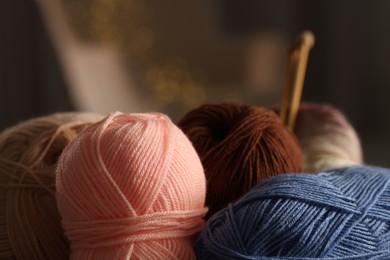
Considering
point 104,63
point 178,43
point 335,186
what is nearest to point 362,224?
point 335,186

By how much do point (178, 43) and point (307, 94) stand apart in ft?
1.89

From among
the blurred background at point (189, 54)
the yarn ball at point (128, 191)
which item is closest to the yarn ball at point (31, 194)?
the yarn ball at point (128, 191)

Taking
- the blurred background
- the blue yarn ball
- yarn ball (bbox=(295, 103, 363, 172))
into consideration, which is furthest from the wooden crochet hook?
the blurred background

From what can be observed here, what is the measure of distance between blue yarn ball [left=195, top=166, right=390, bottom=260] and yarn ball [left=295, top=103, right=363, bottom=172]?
192 millimetres

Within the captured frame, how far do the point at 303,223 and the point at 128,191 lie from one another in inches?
6.4

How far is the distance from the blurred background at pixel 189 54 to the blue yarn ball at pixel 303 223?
5.29ft

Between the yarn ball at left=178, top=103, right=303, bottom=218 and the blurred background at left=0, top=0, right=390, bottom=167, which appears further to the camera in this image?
the blurred background at left=0, top=0, right=390, bottom=167

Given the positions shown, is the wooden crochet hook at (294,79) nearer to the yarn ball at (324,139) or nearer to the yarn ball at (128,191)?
the yarn ball at (324,139)

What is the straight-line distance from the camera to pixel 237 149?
72 cm

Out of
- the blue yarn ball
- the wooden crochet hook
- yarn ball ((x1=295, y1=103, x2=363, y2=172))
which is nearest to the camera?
the blue yarn ball

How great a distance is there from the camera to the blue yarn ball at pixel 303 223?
595mm

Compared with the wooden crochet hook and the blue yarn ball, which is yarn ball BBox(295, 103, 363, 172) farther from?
the blue yarn ball

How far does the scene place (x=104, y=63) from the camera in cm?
235

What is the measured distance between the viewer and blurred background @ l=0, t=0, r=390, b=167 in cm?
237
